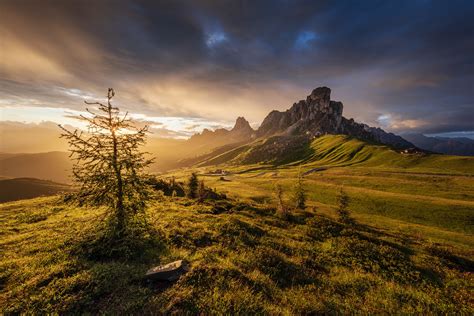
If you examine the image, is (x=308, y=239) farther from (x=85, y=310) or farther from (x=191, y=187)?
(x=191, y=187)

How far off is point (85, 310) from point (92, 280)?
78.5 inches

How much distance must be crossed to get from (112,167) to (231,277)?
454 inches

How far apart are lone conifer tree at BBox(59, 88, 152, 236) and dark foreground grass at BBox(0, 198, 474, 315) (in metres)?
3.50

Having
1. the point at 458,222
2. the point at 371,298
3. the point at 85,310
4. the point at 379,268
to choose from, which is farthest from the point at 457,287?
the point at 458,222

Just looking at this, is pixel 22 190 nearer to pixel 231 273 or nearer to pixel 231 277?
pixel 231 273

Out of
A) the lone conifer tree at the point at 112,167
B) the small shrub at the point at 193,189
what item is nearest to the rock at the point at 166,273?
the lone conifer tree at the point at 112,167

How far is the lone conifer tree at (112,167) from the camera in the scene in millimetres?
14047

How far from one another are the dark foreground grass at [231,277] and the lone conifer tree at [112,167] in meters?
3.50

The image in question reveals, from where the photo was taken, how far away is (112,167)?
1499 cm

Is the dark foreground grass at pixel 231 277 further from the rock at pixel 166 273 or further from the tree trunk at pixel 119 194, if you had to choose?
the tree trunk at pixel 119 194

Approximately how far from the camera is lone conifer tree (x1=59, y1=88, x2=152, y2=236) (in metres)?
14.0

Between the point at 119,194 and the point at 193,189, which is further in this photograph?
the point at 193,189

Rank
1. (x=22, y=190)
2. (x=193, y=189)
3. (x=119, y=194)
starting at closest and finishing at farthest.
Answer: (x=119, y=194) < (x=193, y=189) < (x=22, y=190)

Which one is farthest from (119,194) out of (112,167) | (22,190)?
(22,190)
